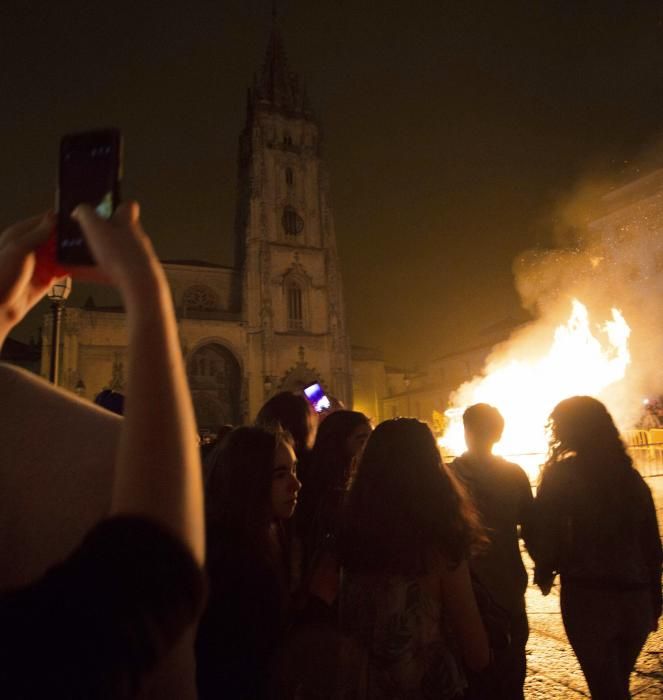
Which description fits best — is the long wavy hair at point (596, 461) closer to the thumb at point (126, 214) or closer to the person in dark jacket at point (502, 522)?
the person in dark jacket at point (502, 522)

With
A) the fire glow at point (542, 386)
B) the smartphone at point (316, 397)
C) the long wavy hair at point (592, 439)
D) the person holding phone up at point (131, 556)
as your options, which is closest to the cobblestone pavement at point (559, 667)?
the long wavy hair at point (592, 439)

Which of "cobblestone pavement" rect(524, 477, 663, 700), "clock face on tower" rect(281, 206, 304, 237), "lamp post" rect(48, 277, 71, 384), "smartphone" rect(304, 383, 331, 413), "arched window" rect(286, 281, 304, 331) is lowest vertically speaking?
"cobblestone pavement" rect(524, 477, 663, 700)

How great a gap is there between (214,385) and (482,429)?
32519 mm

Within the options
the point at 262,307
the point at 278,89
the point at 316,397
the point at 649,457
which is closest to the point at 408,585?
the point at 316,397

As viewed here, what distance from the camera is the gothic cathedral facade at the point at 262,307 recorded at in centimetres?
3234

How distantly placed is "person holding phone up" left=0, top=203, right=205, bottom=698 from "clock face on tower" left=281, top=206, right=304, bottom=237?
3986 cm

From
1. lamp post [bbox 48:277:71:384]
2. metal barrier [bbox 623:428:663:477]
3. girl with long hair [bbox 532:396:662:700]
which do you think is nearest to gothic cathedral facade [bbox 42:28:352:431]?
metal barrier [bbox 623:428:663:477]

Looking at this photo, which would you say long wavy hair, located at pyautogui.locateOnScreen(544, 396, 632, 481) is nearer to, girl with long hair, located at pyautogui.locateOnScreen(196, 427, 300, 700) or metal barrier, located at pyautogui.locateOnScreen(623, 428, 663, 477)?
girl with long hair, located at pyautogui.locateOnScreen(196, 427, 300, 700)

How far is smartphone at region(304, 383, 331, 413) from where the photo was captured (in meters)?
6.11

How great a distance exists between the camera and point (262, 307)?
36.3 m

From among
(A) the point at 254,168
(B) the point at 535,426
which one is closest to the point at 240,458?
(B) the point at 535,426

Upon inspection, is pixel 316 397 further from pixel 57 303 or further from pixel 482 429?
pixel 57 303

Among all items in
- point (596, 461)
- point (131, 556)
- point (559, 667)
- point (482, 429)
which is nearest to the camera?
point (131, 556)

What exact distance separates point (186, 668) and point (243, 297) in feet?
121
